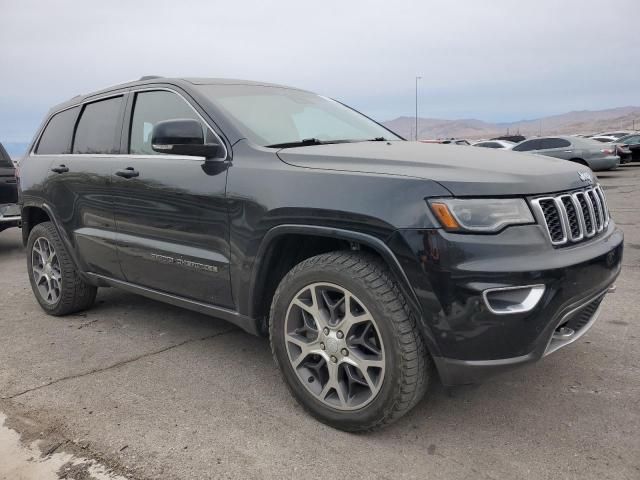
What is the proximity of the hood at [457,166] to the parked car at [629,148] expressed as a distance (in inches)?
836

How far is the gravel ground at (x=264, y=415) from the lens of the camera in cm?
238

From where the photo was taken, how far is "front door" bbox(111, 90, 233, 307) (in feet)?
10.0

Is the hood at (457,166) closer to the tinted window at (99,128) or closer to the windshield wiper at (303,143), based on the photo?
the windshield wiper at (303,143)

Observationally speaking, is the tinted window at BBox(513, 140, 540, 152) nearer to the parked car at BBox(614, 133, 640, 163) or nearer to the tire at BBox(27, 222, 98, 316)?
the parked car at BBox(614, 133, 640, 163)

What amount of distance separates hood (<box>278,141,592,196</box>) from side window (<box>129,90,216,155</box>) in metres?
0.97

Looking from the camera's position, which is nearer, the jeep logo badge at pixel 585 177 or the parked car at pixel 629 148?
the jeep logo badge at pixel 585 177

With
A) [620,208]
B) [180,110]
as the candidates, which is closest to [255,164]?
[180,110]

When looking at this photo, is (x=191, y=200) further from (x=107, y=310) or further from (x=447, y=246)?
(x=107, y=310)

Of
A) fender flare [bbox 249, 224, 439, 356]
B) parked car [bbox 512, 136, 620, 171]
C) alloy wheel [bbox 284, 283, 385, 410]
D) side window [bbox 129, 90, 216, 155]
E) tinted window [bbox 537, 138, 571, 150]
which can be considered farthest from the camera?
tinted window [bbox 537, 138, 571, 150]

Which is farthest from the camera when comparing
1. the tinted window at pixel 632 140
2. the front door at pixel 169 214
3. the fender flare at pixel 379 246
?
the tinted window at pixel 632 140


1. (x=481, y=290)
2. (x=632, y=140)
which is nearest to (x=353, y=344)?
(x=481, y=290)

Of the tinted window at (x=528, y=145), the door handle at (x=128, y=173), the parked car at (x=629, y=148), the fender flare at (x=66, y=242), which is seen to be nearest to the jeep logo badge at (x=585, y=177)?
the door handle at (x=128, y=173)

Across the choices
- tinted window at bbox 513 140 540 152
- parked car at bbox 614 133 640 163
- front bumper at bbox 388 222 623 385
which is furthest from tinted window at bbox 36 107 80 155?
parked car at bbox 614 133 640 163

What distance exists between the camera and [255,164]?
9.42ft
